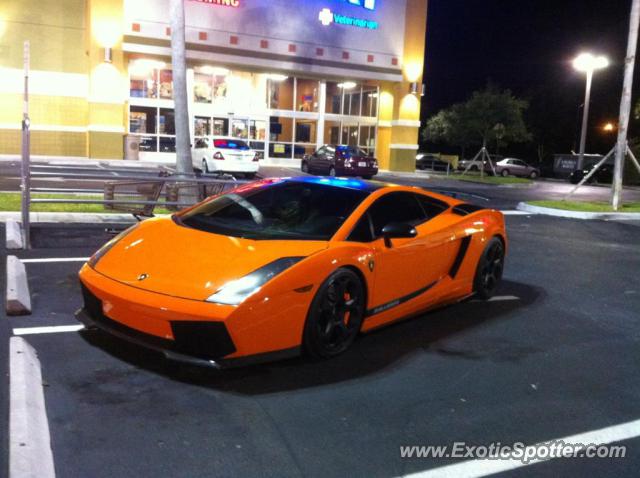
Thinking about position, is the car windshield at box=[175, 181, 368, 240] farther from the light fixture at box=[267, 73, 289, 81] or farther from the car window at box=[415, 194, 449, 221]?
the light fixture at box=[267, 73, 289, 81]

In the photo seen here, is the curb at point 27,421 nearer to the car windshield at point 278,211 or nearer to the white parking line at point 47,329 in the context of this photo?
the white parking line at point 47,329

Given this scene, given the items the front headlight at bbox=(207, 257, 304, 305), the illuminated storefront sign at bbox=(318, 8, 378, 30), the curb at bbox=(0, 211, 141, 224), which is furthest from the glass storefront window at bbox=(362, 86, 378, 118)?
the front headlight at bbox=(207, 257, 304, 305)

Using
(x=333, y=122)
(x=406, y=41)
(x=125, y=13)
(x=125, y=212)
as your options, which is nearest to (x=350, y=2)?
(x=406, y=41)

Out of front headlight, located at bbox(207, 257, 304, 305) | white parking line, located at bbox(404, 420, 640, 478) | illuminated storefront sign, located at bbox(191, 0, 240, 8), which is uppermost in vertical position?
illuminated storefront sign, located at bbox(191, 0, 240, 8)

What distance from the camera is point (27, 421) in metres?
3.27

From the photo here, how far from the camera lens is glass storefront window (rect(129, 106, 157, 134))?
97.4 feet

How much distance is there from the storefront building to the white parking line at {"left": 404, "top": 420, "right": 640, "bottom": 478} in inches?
1076

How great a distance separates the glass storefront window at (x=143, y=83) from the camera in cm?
2934

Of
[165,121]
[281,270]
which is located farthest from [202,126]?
[281,270]

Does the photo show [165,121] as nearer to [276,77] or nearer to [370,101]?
[276,77]

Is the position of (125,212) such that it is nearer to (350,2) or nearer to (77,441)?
(77,441)

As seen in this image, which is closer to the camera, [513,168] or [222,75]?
[222,75]

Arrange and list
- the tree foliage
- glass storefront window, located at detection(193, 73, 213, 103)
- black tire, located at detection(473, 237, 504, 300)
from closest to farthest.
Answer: black tire, located at detection(473, 237, 504, 300)
glass storefront window, located at detection(193, 73, 213, 103)
the tree foliage

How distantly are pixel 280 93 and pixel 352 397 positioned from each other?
101ft
